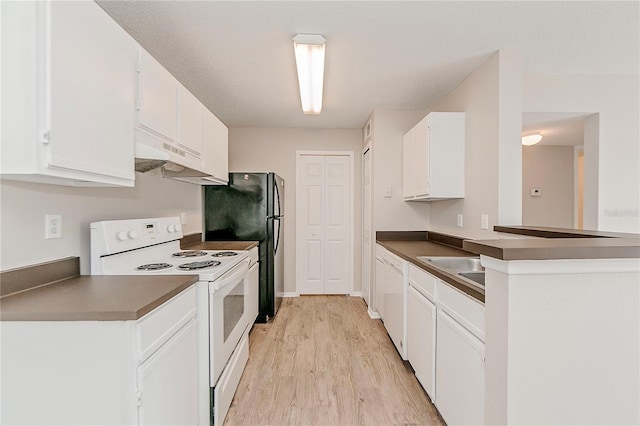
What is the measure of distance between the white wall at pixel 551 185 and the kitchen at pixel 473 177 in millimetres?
2247

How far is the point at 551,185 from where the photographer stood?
4.85 meters

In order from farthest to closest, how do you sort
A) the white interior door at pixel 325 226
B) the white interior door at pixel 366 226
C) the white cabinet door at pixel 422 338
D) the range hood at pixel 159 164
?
the white interior door at pixel 325 226
the white interior door at pixel 366 226
the white cabinet door at pixel 422 338
the range hood at pixel 159 164

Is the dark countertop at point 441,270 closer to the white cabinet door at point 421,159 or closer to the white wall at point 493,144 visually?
the white wall at point 493,144

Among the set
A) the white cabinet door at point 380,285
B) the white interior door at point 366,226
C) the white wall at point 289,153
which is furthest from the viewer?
the white wall at point 289,153

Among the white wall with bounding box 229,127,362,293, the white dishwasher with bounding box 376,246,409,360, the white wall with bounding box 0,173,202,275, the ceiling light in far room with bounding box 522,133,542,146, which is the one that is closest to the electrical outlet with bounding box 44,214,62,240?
the white wall with bounding box 0,173,202,275

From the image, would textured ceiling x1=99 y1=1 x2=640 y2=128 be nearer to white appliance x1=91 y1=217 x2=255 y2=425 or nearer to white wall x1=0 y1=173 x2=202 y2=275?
white wall x1=0 y1=173 x2=202 y2=275

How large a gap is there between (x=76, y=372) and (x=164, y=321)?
0.31 meters

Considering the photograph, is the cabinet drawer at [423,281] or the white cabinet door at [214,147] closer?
the cabinet drawer at [423,281]

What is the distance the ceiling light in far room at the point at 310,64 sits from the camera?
1964 mm

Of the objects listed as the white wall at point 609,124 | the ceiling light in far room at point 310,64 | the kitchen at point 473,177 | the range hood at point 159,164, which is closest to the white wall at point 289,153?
the kitchen at point 473,177

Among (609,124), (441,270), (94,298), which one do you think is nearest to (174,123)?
(94,298)

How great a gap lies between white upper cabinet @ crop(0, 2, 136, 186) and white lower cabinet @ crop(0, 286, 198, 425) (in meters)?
0.57

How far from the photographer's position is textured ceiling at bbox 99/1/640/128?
67.4 inches

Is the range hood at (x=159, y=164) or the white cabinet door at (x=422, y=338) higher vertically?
the range hood at (x=159, y=164)
